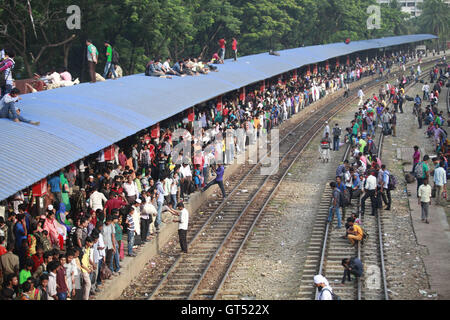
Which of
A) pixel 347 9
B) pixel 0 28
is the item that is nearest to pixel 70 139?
pixel 0 28

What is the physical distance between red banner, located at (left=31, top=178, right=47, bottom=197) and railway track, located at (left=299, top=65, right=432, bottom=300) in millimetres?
5805

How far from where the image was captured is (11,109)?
13797mm

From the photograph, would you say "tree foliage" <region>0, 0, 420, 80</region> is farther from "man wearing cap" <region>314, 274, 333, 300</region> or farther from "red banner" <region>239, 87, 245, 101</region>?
"man wearing cap" <region>314, 274, 333, 300</region>

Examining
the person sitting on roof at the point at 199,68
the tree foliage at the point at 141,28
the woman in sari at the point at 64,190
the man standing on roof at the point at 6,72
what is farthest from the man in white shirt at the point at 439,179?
the tree foliage at the point at 141,28

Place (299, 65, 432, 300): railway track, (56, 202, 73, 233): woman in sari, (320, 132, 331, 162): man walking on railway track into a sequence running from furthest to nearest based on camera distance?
(320, 132, 331, 162): man walking on railway track → (299, 65, 432, 300): railway track → (56, 202, 73, 233): woman in sari

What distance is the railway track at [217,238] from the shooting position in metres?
14.3

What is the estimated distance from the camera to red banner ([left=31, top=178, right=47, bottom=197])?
1299cm

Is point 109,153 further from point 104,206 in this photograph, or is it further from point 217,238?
point 217,238

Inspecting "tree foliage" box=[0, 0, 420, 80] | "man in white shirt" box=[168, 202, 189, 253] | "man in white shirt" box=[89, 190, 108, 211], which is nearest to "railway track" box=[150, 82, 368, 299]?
"man in white shirt" box=[168, 202, 189, 253]

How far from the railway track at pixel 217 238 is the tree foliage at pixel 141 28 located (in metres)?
13.6

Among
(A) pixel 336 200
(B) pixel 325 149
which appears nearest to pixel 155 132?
(A) pixel 336 200

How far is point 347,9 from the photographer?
66.9 metres

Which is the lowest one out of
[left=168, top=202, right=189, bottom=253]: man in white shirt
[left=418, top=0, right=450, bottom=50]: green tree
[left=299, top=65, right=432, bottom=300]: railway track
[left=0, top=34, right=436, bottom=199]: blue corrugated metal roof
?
[left=299, top=65, right=432, bottom=300]: railway track
